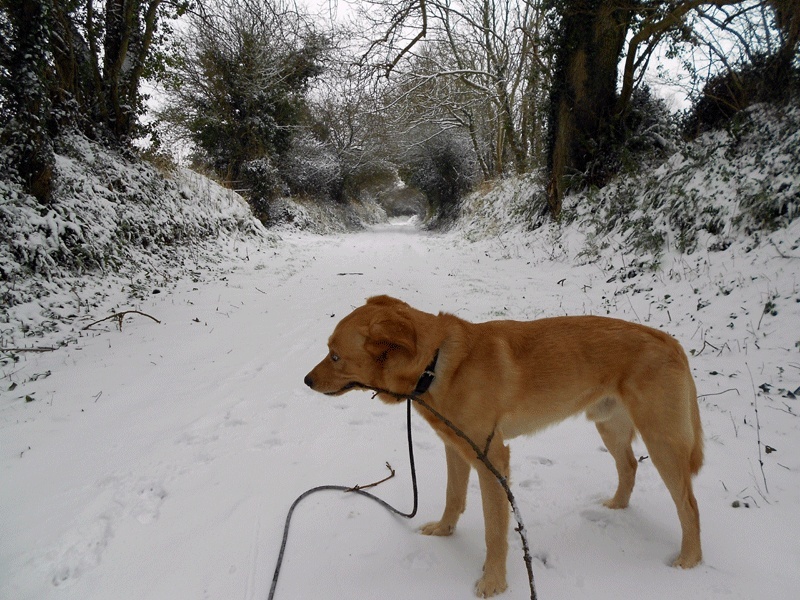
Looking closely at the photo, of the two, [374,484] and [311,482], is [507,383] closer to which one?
[374,484]

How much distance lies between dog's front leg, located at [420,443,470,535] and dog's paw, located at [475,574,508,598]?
395 mm

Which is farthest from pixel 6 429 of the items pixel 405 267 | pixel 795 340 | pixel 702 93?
pixel 702 93

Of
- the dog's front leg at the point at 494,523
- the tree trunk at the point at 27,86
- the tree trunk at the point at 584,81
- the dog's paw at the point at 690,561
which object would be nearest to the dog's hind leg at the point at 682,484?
the dog's paw at the point at 690,561

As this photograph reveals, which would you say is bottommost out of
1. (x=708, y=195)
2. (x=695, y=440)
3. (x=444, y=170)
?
(x=695, y=440)

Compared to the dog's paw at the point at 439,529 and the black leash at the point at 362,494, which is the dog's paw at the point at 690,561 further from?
the black leash at the point at 362,494

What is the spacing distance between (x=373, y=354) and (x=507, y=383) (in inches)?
30.7

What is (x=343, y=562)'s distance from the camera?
216 cm

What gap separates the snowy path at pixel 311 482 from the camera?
6.68ft

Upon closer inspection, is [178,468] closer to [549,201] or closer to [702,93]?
[702,93]

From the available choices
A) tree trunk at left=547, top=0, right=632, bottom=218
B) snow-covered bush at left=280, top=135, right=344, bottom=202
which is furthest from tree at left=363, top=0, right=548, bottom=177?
snow-covered bush at left=280, top=135, right=344, bottom=202

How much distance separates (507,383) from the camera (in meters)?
2.24

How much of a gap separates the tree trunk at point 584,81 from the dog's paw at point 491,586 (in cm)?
1082

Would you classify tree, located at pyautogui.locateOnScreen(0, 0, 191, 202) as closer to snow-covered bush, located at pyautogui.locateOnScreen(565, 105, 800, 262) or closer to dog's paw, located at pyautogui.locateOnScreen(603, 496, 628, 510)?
dog's paw, located at pyautogui.locateOnScreen(603, 496, 628, 510)

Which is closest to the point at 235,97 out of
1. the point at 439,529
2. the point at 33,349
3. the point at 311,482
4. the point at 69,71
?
the point at 69,71
